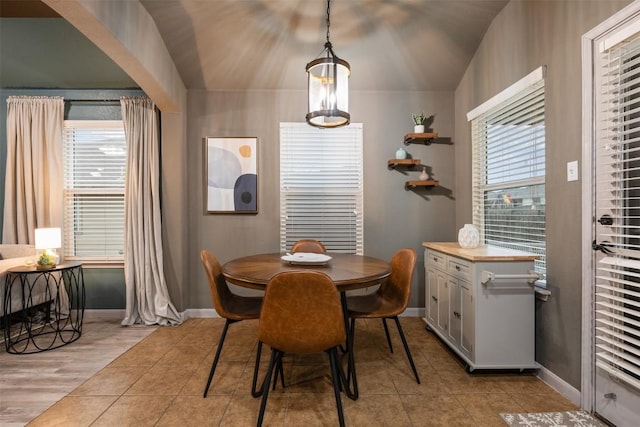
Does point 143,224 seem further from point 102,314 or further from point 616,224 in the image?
point 616,224

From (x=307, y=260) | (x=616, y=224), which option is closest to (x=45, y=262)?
(x=307, y=260)

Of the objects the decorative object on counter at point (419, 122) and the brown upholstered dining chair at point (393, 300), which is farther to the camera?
the decorative object on counter at point (419, 122)

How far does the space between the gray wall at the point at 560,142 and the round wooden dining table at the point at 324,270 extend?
1.16 meters

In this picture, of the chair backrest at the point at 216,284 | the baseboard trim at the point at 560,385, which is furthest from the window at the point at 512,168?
the chair backrest at the point at 216,284

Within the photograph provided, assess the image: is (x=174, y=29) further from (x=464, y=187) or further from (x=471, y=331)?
(x=471, y=331)

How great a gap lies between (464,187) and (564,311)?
1693 mm

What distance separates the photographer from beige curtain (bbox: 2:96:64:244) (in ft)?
11.5

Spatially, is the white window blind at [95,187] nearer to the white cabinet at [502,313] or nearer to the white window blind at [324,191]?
the white window blind at [324,191]

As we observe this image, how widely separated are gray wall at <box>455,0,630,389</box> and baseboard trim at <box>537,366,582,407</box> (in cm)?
3

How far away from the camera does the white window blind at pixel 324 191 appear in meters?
3.70

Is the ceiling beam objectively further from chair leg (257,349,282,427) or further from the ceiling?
chair leg (257,349,282,427)

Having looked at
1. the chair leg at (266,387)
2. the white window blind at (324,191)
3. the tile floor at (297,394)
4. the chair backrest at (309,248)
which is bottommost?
the tile floor at (297,394)

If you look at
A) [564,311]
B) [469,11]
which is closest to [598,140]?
[564,311]

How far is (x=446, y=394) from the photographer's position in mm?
2064
